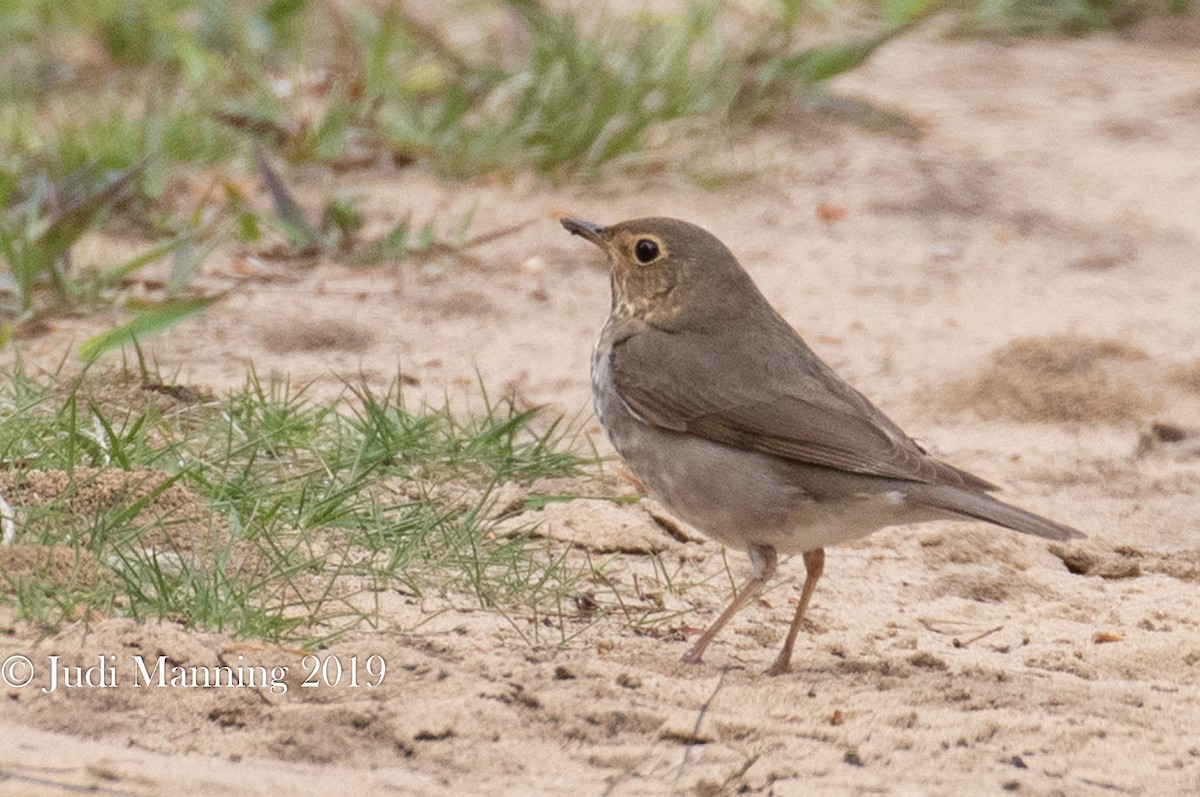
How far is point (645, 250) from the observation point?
5270 mm

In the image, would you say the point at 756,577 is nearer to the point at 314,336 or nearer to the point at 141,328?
the point at 141,328

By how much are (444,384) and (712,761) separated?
2.95 m

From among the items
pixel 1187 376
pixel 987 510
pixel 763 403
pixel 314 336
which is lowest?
pixel 1187 376

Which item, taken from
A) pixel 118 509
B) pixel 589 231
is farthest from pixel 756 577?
pixel 118 509

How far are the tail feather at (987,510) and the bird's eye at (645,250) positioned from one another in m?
1.22

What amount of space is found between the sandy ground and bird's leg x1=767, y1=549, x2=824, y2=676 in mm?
73

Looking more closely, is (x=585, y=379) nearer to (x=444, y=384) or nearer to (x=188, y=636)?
(x=444, y=384)

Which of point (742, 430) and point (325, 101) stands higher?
point (325, 101)

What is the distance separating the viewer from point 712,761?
144 inches

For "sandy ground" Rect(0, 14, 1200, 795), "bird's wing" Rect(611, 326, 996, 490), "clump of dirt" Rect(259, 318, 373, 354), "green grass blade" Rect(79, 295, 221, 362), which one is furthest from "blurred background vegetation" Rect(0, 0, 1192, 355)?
"bird's wing" Rect(611, 326, 996, 490)

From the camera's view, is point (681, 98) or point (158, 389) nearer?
point (158, 389)

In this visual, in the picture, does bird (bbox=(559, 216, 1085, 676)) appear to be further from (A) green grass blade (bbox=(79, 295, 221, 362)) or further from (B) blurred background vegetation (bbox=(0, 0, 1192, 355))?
(B) blurred background vegetation (bbox=(0, 0, 1192, 355))

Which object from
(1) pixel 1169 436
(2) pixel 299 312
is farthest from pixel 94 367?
(1) pixel 1169 436

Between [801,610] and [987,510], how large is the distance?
0.56 metres
